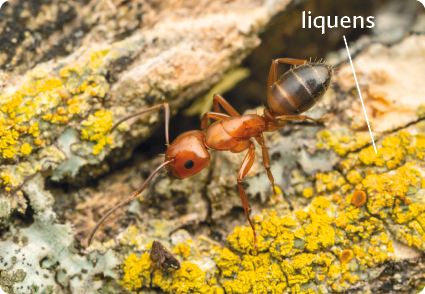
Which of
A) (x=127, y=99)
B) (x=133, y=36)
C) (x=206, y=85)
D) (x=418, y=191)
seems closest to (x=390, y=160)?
(x=418, y=191)

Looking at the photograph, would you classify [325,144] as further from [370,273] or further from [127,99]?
[127,99]

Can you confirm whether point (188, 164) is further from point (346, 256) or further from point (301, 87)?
point (346, 256)

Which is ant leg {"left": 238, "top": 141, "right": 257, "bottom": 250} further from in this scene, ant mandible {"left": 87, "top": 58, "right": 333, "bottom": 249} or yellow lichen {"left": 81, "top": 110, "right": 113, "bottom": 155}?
yellow lichen {"left": 81, "top": 110, "right": 113, "bottom": 155}

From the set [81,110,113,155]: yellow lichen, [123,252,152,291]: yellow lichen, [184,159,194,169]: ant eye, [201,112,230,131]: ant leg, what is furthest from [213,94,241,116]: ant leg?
[123,252,152,291]: yellow lichen

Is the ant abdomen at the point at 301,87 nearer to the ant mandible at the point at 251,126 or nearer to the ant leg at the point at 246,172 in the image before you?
the ant mandible at the point at 251,126

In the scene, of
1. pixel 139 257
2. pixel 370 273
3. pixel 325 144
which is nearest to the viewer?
pixel 370 273

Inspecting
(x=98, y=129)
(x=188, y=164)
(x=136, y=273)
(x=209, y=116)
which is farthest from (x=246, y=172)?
(x=98, y=129)

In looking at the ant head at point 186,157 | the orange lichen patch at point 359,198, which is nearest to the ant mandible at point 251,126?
the ant head at point 186,157
